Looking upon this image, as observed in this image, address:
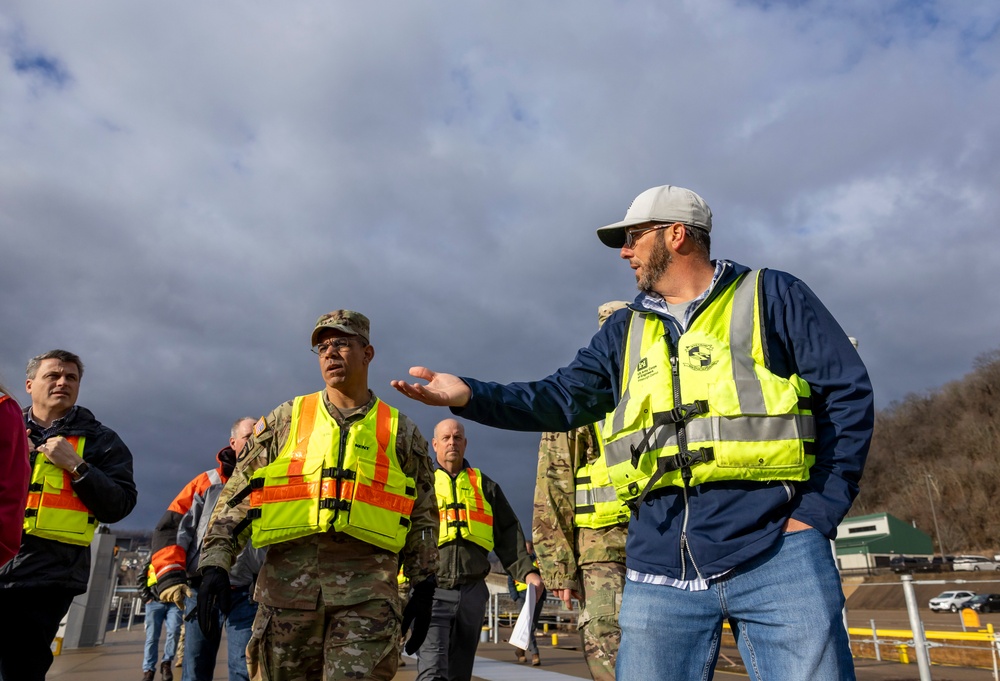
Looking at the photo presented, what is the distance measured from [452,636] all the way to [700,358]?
4.30m

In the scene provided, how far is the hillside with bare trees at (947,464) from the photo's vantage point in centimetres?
7419

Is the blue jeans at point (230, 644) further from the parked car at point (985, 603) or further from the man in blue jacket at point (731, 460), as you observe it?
the parked car at point (985, 603)

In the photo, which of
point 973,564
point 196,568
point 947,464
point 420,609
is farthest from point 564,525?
point 947,464

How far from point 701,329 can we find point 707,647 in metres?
0.99

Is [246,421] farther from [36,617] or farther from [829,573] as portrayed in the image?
[829,573]

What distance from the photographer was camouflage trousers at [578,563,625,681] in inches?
169

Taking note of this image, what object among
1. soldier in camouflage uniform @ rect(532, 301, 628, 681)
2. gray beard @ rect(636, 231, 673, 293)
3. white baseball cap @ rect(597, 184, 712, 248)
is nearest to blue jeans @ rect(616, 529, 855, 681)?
gray beard @ rect(636, 231, 673, 293)

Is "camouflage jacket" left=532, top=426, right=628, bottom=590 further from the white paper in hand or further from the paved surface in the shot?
the paved surface

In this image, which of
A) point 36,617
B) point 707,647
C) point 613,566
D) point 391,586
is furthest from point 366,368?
point 707,647

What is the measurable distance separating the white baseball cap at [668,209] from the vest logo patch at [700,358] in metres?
0.56

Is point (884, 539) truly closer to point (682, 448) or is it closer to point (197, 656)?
point (197, 656)

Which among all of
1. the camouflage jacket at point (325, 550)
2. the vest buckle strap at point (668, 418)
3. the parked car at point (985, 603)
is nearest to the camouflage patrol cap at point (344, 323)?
the camouflage jacket at point (325, 550)

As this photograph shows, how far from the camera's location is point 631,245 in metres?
2.84

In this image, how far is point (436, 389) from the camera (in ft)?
8.30
